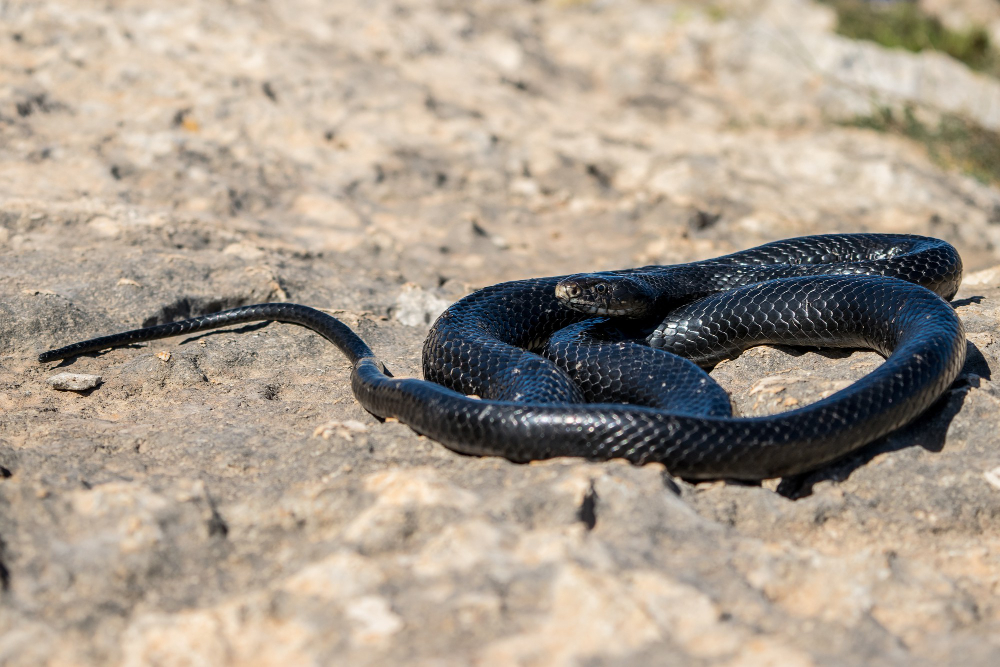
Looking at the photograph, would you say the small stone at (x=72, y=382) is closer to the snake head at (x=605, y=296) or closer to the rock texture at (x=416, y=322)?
the rock texture at (x=416, y=322)

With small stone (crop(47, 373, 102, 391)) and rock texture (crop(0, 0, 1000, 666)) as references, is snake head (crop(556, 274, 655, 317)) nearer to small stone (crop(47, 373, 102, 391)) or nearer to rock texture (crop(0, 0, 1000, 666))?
rock texture (crop(0, 0, 1000, 666))

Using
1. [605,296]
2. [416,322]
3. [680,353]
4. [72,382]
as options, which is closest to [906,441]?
[680,353]

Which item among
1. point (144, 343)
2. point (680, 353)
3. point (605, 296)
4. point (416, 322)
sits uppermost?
point (605, 296)

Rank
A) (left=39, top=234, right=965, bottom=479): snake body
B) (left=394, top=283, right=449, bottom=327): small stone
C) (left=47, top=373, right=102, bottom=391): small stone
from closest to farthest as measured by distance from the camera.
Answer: (left=39, top=234, right=965, bottom=479): snake body < (left=47, top=373, right=102, bottom=391): small stone < (left=394, top=283, right=449, bottom=327): small stone

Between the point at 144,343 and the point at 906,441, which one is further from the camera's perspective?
the point at 144,343

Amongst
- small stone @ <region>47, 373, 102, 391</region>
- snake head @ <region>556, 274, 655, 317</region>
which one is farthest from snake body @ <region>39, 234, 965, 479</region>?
small stone @ <region>47, 373, 102, 391</region>

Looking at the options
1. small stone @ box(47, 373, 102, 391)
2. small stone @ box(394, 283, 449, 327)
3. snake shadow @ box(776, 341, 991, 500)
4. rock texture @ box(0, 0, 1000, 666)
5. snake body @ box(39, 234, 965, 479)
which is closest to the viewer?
rock texture @ box(0, 0, 1000, 666)

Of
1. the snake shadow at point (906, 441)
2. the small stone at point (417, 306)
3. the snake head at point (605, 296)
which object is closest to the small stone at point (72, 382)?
the small stone at point (417, 306)

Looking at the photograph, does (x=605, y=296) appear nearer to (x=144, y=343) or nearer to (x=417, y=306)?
(x=417, y=306)
